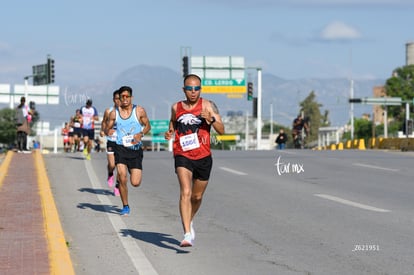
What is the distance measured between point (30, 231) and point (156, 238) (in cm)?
151

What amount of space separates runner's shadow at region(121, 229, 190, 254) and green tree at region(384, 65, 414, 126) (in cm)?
11435

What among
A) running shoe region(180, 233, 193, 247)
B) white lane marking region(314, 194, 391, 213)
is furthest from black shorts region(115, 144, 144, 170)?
running shoe region(180, 233, 193, 247)

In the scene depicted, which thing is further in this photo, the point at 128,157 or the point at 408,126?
the point at 408,126

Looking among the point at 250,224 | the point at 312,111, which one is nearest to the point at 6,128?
Answer: the point at 312,111

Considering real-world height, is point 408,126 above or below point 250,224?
above

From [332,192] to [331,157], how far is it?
12.7 metres

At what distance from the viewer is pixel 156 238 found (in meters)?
11.1

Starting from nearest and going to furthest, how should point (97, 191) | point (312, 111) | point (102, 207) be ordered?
1. point (102, 207)
2. point (97, 191)
3. point (312, 111)

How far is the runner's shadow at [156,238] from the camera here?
10.5m

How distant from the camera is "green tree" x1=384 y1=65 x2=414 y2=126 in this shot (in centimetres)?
12462

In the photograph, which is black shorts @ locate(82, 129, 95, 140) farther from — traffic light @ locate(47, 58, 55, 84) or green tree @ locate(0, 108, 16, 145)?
green tree @ locate(0, 108, 16, 145)

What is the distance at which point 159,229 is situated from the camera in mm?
11977

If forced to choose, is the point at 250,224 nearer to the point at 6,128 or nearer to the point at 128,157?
the point at 128,157

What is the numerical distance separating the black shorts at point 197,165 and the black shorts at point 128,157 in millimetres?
3514
